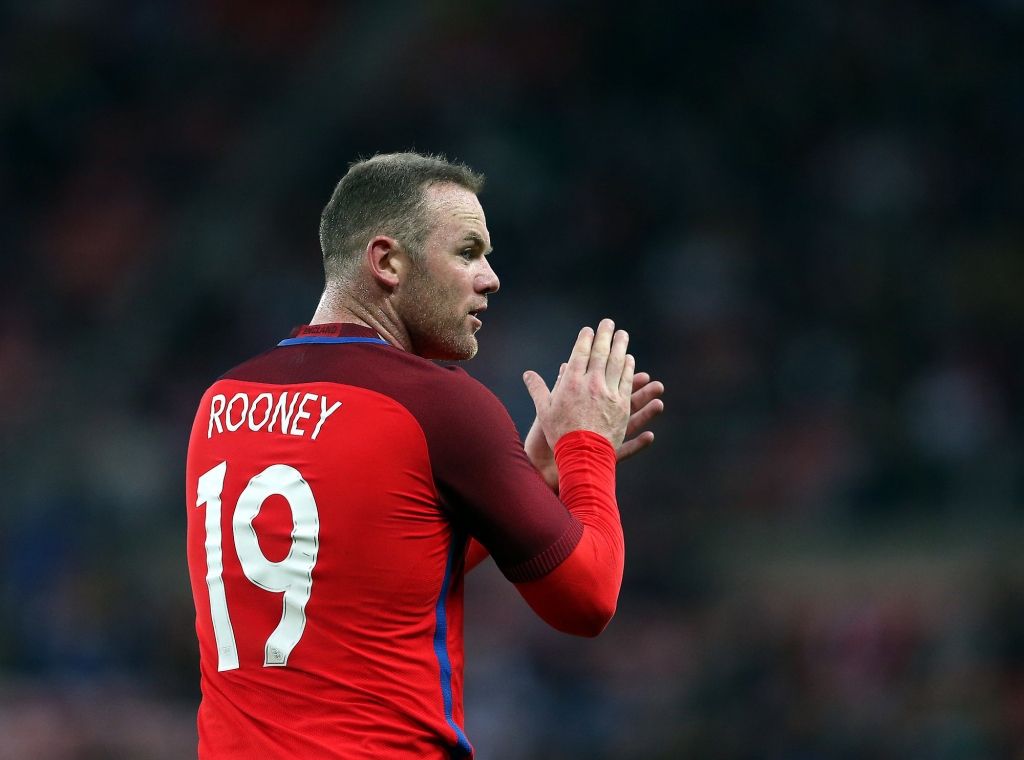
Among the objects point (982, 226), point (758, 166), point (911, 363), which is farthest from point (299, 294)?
point (982, 226)

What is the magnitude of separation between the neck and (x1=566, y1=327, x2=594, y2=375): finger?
378mm

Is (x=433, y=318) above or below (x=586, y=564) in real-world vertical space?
above

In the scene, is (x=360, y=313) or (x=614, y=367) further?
(x=614, y=367)

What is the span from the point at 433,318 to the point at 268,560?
62cm

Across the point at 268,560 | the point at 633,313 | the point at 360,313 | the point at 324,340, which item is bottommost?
the point at 268,560

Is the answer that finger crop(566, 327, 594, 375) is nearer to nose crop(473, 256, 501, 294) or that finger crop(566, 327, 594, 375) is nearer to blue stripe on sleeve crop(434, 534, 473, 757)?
nose crop(473, 256, 501, 294)

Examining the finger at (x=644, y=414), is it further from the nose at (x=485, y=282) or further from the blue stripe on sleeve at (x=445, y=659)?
the blue stripe on sleeve at (x=445, y=659)

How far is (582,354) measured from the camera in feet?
8.35

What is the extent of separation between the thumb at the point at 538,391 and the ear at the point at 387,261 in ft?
1.30

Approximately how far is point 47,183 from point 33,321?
211cm

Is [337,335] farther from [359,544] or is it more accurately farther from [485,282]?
[359,544]

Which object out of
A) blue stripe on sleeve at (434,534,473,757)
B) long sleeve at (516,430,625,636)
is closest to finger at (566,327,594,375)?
long sleeve at (516,430,625,636)

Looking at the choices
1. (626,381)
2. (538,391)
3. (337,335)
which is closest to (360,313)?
(337,335)

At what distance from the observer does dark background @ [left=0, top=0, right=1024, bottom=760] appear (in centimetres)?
Result: 796
